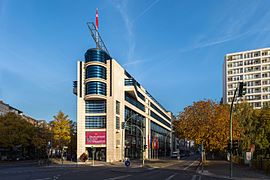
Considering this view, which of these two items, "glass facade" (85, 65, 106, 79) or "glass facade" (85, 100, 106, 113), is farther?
"glass facade" (85, 100, 106, 113)

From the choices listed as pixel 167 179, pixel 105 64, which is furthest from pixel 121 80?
pixel 167 179

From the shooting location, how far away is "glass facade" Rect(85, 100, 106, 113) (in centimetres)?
7425

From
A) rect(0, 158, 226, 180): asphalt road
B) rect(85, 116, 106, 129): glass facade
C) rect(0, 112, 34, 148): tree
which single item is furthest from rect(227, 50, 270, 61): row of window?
rect(0, 158, 226, 180): asphalt road

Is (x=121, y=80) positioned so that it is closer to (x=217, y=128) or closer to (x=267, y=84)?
(x=217, y=128)

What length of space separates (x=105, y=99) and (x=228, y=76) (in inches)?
3064

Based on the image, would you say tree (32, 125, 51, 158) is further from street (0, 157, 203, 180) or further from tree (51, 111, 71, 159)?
street (0, 157, 203, 180)

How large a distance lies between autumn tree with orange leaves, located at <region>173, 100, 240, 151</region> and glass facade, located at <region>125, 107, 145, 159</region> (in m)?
25.0

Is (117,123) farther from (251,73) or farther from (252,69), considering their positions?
(252,69)

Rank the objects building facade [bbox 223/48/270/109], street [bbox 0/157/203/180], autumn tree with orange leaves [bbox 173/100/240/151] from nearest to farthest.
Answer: street [bbox 0/157/203/180]
autumn tree with orange leaves [bbox 173/100/240/151]
building facade [bbox 223/48/270/109]

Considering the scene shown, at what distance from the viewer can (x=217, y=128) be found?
51.8m

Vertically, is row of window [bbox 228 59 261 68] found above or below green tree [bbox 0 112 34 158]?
above

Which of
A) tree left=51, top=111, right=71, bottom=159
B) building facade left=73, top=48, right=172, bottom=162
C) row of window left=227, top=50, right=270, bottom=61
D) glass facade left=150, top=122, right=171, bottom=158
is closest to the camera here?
building facade left=73, top=48, right=172, bottom=162

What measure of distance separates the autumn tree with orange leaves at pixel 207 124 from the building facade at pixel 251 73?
249ft

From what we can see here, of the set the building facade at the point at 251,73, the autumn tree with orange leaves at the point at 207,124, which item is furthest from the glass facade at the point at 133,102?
the building facade at the point at 251,73
